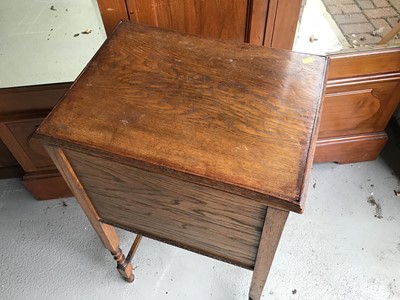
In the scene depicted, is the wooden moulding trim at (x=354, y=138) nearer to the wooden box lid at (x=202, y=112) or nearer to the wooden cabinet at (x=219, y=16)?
the wooden cabinet at (x=219, y=16)

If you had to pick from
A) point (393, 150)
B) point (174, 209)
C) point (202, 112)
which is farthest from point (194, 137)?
point (393, 150)

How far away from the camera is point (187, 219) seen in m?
0.75

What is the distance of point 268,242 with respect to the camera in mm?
674

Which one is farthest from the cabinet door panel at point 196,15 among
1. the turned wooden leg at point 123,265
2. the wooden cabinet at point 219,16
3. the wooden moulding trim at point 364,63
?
the turned wooden leg at point 123,265

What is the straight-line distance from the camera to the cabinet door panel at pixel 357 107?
116 cm

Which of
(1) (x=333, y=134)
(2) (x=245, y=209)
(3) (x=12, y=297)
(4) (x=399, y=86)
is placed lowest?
(3) (x=12, y=297)

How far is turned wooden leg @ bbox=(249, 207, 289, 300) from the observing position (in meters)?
0.59

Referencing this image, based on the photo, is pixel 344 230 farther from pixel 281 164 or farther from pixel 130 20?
pixel 130 20

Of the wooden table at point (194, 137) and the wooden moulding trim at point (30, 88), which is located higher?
the wooden table at point (194, 137)

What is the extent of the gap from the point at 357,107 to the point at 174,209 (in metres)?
0.87

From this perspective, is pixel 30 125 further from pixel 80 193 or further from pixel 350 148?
pixel 350 148

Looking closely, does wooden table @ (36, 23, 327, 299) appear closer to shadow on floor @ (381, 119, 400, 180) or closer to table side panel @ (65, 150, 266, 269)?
table side panel @ (65, 150, 266, 269)

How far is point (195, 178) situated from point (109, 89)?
303mm

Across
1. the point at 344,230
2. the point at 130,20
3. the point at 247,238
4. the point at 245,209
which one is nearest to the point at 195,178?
the point at 245,209
